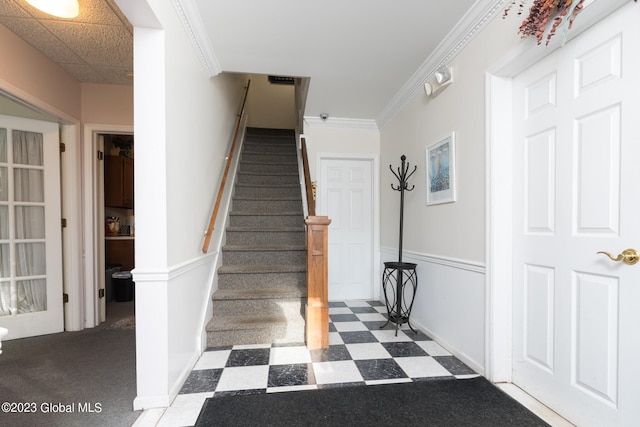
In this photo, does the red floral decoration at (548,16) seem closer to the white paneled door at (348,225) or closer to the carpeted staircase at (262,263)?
the carpeted staircase at (262,263)

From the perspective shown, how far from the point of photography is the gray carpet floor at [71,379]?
64.9 inches

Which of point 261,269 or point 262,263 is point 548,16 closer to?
point 261,269

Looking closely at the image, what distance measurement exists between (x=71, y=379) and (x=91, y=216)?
5.64ft

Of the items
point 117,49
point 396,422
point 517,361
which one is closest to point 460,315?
point 517,361

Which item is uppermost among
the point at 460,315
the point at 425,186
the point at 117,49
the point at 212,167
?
the point at 117,49

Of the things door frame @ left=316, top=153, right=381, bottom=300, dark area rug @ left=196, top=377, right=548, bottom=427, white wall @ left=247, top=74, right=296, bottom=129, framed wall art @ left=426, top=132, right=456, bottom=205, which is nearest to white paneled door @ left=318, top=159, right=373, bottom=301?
door frame @ left=316, top=153, right=381, bottom=300

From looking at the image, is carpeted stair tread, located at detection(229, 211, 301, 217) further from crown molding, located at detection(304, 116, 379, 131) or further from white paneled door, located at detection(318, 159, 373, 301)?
crown molding, located at detection(304, 116, 379, 131)

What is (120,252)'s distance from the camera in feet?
14.9

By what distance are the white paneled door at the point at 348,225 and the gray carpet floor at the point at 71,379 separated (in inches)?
95.5

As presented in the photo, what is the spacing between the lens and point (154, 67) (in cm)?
166

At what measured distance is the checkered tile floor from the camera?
188 centimetres

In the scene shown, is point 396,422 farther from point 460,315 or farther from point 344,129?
point 344,129

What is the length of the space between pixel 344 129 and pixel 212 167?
6.31ft

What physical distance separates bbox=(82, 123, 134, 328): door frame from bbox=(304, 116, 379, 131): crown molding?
209cm
